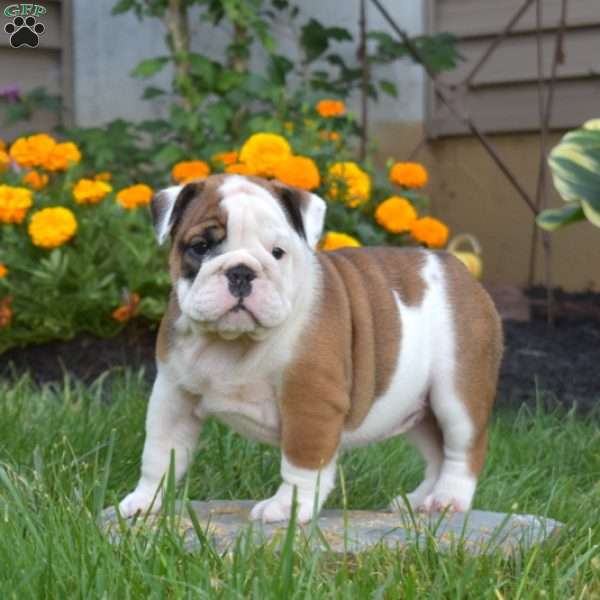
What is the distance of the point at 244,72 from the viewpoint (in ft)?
20.6

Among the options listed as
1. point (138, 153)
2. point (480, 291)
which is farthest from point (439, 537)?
point (138, 153)

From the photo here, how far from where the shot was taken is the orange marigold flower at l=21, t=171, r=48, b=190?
5.29 metres

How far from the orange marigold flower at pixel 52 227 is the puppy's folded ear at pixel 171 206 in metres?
2.27

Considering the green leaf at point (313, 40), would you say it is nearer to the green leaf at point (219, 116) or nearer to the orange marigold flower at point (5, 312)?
the green leaf at point (219, 116)

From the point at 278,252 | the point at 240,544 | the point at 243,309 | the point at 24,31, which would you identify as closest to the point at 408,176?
the point at 24,31

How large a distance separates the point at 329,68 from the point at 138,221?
2280 mm

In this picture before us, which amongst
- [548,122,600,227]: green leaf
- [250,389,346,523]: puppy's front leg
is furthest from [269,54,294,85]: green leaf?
[250,389,346,523]: puppy's front leg

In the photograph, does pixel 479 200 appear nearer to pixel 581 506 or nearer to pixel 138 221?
pixel 138 221

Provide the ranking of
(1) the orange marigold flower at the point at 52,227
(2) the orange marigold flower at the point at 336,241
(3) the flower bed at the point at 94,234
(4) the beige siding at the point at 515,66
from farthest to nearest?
(4) the beige siding at the point at 515,66
(3) the flower bed at the point at 94,234
(1) the orange marigold flower at the point at 52,227
(2) the orange marigold flower at the point at 336,241

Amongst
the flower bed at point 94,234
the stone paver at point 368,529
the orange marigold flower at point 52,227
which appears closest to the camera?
the stone paver at point 368,529

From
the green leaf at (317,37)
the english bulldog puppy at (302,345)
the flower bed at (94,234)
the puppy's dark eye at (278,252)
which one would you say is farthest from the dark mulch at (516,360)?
the puppy's dark eye at (278,252)

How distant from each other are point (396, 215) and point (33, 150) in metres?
1.55

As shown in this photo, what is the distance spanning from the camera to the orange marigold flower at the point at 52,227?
482cm

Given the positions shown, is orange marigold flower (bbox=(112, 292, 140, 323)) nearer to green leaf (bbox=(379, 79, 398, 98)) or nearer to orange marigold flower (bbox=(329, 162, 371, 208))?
orange marigold flower (bbox=(329, 162, 371, 208))
